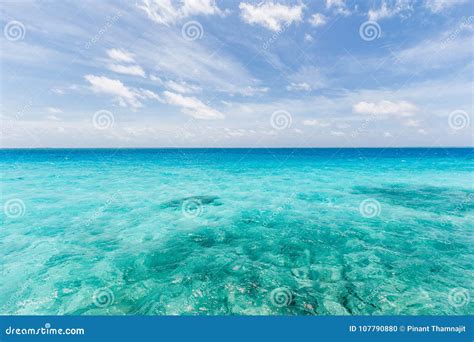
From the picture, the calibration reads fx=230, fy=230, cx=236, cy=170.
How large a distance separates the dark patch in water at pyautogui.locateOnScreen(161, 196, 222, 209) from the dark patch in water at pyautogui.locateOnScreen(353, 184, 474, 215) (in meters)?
11.7

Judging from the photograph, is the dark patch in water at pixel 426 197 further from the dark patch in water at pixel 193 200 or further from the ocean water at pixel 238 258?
the dark patch in water at pixel 193 200

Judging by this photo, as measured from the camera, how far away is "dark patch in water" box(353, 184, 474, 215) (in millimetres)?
14039

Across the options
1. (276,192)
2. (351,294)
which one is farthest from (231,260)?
(276,192)

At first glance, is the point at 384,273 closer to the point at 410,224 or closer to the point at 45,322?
the point at 410,224

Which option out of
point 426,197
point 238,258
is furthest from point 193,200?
point 426,197

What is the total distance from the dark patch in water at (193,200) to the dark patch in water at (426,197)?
1172 cm

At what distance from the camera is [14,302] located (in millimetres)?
6148

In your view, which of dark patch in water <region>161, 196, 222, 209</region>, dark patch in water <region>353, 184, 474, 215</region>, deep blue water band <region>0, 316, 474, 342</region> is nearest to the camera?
deep blue water band <region>0, 316, 474, 342</region>

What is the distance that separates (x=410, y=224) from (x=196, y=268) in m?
10.4

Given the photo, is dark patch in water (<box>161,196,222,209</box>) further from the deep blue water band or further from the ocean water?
the deep blue water band


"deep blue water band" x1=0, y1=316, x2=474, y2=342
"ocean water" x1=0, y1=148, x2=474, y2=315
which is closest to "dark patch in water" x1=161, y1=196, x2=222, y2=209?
"ocean water" x1=0, y1=148, x2=474, y2=315

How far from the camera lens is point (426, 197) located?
1698cm

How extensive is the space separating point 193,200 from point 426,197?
1709 centimetres

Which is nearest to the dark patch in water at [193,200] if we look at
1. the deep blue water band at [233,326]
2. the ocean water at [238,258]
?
the ocean water at [238,258]
